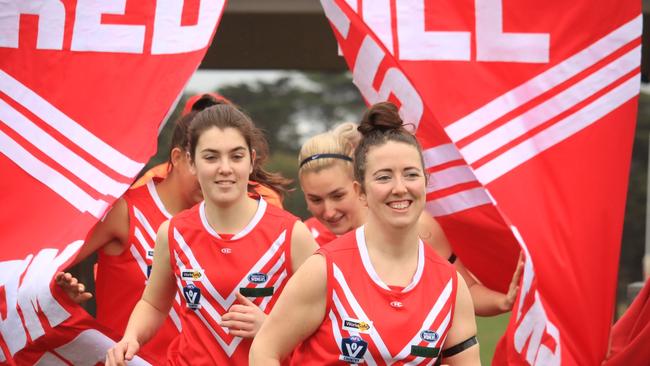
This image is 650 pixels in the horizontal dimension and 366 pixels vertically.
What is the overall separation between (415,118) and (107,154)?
1.11 m

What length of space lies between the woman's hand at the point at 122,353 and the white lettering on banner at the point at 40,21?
1.21 metres

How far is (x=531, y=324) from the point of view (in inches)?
146

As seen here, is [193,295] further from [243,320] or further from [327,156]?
[327,156]

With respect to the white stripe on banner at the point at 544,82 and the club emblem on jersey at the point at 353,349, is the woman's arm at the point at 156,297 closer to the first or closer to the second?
the club emblem on jersey at the point at 353,349

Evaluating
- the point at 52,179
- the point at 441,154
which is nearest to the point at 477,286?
the point at 441,154

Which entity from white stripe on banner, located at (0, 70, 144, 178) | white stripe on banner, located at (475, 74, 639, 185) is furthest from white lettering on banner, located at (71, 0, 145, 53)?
white stripe on banner, located at (475, 74, 639, 185)

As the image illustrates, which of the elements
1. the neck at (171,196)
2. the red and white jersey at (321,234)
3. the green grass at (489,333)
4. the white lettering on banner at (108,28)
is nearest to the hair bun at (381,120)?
the white lettering on banner at (108,28)

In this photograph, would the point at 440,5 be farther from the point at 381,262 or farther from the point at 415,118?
the point at 381,262

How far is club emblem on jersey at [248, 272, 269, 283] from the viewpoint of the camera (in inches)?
142

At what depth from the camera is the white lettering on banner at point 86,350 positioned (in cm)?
395

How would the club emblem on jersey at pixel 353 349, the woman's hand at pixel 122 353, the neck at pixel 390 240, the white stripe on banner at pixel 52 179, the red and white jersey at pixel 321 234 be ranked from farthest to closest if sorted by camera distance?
the red and white jersey at pixel 321 234, the white stripe on banner at pixel 52 179, the woman's hand at pixel 122 353, the neck at pixel 390 240, the club emblem on jersey at pixel 353 349

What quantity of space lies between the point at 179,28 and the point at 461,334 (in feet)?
5.33

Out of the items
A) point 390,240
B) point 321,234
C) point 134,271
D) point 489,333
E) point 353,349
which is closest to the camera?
point 353,349

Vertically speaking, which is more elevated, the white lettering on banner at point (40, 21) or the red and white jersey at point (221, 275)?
the white lettering on banner at point (40, 21)
